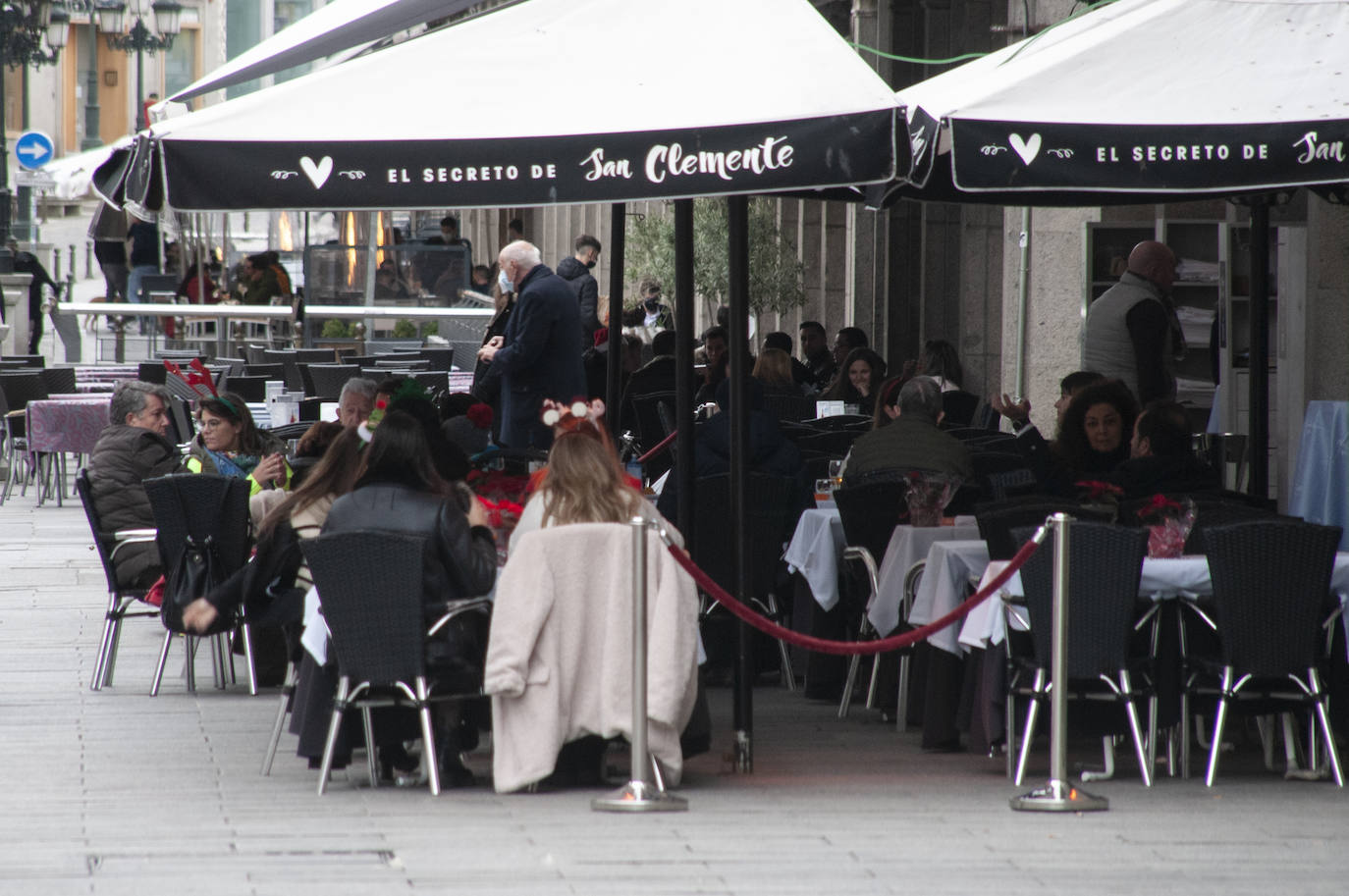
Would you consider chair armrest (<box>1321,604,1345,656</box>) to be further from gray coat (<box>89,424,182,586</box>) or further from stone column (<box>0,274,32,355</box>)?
stone column (<box>0,274,32,355</box>)

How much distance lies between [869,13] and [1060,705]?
16.3 metres

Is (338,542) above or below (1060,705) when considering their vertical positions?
above

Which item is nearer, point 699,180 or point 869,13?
point 699,180

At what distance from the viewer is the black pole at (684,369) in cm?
837

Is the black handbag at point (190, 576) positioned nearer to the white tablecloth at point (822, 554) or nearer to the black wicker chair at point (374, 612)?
the black wicker chair at point (374, 612)

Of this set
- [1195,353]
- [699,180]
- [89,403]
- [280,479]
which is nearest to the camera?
[699,180]

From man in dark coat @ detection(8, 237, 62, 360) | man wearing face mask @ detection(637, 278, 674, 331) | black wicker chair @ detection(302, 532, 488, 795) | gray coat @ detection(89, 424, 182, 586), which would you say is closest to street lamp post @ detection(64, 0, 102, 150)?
man in dark coat @ detection(8, 237, 62, 360)

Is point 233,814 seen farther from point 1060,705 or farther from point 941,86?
point 941,86

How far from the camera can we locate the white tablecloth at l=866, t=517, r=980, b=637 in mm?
9117

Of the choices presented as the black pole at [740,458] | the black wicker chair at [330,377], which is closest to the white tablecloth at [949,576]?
the black pole at [740,458]

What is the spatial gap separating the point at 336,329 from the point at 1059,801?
16.8m

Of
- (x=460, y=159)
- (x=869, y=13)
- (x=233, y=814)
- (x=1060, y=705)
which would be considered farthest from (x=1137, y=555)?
(x=869, y=13)

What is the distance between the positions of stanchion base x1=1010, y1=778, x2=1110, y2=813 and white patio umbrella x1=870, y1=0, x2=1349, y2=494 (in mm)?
2066

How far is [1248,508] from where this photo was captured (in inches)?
343
